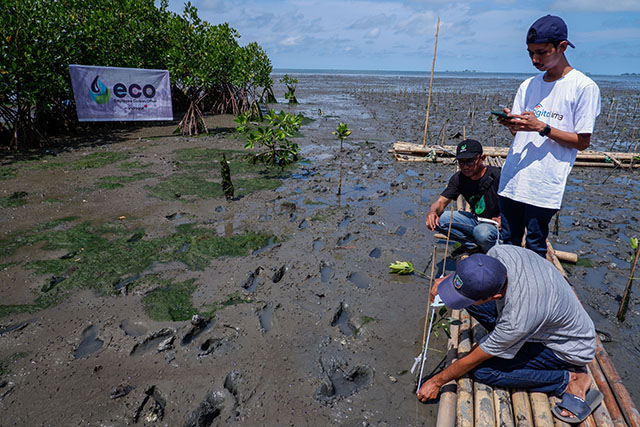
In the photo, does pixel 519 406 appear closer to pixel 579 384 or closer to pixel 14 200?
pixel 579 384

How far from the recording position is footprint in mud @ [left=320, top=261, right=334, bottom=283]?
14.3 ft

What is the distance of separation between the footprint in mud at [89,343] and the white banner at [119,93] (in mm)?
9077

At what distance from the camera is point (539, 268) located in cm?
234

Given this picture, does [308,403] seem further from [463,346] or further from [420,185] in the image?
[420,185]

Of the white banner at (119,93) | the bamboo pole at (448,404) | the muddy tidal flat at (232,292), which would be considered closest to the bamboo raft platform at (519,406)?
the bamboo pole at (448,404)

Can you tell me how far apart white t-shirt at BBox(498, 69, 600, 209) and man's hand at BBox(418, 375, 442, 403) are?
5.51 feet

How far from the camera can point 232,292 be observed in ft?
13.2

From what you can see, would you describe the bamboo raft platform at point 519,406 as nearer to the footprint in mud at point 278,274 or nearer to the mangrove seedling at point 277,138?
the footprint in mud at point 278,274

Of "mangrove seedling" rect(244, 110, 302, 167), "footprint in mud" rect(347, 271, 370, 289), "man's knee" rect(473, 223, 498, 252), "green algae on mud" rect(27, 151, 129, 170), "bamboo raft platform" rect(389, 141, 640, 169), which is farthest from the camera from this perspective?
"bamboo raft platform" rect(389, 141, 640, 169)

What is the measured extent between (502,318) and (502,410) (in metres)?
0.65

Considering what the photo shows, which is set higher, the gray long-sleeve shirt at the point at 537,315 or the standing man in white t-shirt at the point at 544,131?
the standing man in white t-shirt at the point at 544,131

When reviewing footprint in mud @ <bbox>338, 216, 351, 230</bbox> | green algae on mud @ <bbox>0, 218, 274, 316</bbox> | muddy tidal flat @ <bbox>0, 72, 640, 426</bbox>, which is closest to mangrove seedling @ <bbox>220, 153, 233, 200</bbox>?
muddy tidal flat @ <bbox>0, 72, 640, 426</bbox>

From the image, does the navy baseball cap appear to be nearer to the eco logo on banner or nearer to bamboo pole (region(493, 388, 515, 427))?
bamboo pole (region(493, 388, 515, 427))

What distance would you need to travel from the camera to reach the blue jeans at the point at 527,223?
310cm
